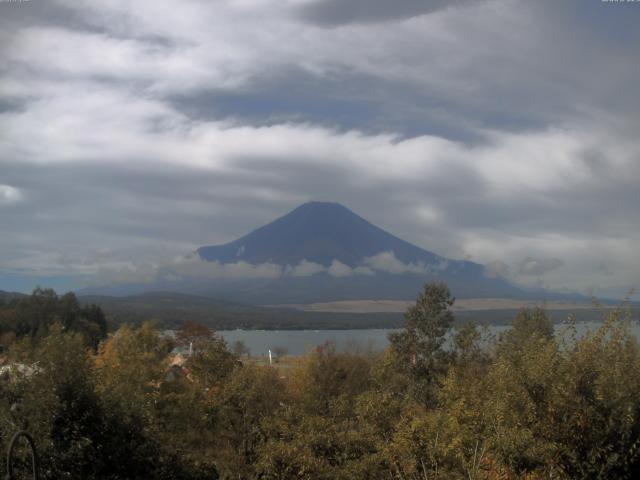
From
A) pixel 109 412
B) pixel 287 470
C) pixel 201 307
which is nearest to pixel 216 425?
pixel 287 470

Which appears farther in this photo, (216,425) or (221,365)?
(221,365)

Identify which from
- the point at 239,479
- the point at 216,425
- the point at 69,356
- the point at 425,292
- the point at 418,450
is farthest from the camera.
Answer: the point at 425,292

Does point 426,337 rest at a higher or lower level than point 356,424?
higher

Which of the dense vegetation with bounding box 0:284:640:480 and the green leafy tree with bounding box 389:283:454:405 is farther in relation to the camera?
the green leafy tree with bounding box 389:283:454:405

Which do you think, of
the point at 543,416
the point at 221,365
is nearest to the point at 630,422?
the point at 543,416

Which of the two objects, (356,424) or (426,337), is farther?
(426,337)

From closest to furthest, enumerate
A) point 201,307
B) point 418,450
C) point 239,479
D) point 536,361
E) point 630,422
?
point 630,422, point 536,361, point 418,450, point 239,479, point 201,307

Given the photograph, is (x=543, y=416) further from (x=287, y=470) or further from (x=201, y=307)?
(x=201, y=307)

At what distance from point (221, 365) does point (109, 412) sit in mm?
8872

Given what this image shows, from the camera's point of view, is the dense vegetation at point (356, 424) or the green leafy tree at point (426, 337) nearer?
the dense vegetation at point (356, 424)

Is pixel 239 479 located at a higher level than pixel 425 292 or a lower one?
lower

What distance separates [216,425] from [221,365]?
329 cm

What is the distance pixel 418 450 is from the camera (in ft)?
39.3

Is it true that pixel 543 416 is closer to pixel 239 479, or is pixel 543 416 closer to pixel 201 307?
pixel 239 479
